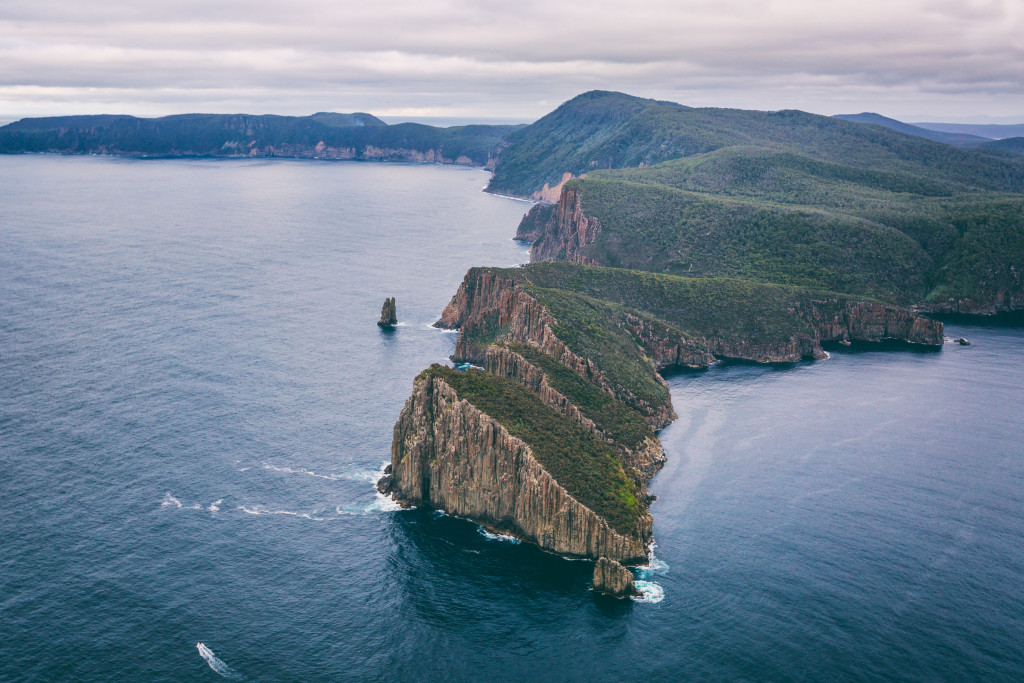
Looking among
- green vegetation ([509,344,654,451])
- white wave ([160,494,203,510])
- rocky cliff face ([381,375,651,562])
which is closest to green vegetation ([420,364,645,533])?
rocky cliff face ([381,375,651,562])

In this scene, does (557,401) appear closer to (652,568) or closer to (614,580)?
(652,568)

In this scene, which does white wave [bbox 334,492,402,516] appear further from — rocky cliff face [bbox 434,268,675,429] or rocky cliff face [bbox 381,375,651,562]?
rocky cliff face [bbox 434,268,675,429]

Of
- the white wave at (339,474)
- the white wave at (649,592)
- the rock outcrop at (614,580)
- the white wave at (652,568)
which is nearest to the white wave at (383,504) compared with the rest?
the white wave at (339,474)

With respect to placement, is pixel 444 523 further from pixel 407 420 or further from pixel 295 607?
pixel 295 607

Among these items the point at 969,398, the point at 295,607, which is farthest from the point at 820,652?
the point at 969,398

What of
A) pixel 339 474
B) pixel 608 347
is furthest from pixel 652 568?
pixel 608 347

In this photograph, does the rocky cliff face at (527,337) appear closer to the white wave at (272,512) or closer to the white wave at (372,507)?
the white wave at (372,507)
